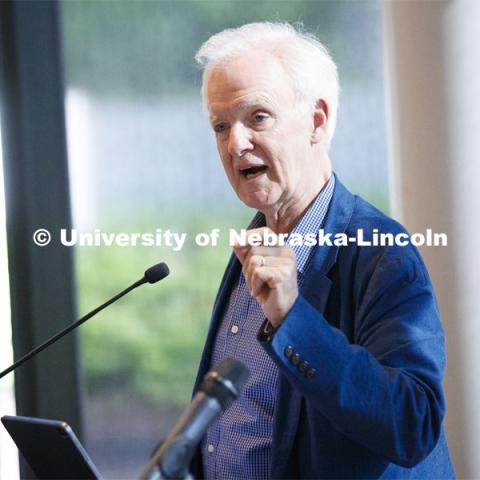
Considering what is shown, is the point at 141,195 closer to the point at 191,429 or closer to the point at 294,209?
the point at 294,209

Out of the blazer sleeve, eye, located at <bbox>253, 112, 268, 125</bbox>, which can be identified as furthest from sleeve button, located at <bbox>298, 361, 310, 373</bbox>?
eye, located at <bbox>253, 112, 268, 125</bbox>

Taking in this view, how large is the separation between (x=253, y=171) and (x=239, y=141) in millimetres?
68

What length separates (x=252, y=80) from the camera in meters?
1.62

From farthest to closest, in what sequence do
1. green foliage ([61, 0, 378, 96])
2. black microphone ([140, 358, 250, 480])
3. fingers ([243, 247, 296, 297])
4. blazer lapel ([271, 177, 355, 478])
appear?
green foliage ([61, 0, 378, 96]) < blazer lapel ([271, 177, 355, 478]) < fingers ([243, 247, 296, 297]) < black microphone ([140, 358, 250, 480])

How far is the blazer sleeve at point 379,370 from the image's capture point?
1.27 metres

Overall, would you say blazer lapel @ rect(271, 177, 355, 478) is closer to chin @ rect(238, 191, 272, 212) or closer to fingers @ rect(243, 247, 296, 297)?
chin @ rect(238, 191, 272, 212)

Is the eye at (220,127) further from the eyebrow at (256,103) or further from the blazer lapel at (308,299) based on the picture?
the blazer lapel at (308,299)

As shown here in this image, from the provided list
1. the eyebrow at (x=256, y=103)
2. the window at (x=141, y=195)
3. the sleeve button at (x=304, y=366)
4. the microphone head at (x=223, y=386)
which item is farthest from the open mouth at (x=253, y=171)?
the window at (x=141, y=195)

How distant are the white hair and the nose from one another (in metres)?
0.12

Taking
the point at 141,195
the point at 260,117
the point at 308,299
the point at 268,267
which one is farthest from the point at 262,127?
the point at 141,195

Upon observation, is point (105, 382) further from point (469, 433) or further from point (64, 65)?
point (469, 433)

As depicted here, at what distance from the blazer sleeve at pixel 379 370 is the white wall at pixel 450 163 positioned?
858 mm

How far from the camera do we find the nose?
1622 mm

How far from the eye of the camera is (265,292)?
128cm
